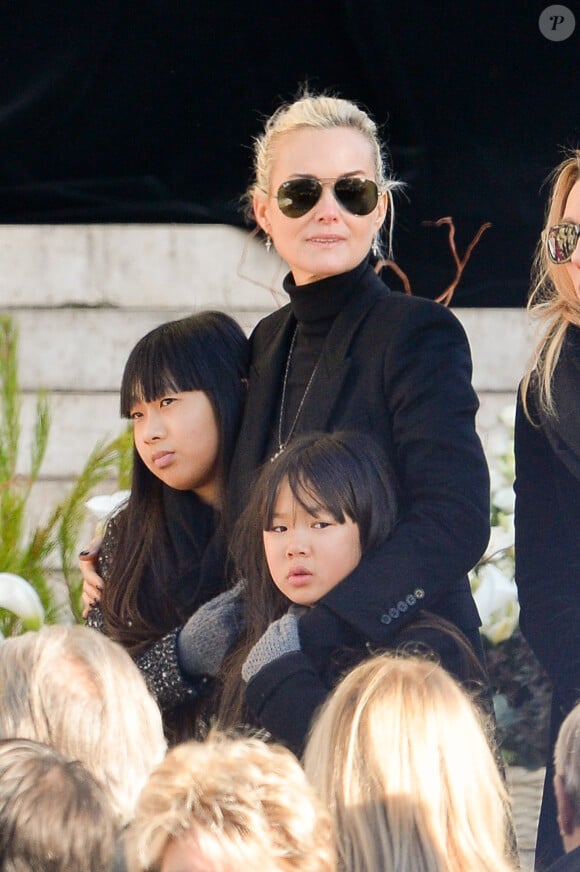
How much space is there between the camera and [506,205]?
4.12m

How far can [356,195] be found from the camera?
2.65 m

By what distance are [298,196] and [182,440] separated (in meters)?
0.45

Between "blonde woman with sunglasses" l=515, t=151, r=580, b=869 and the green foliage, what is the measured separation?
1334 millimetres

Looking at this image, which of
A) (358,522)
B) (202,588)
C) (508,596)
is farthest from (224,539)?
(508,596)

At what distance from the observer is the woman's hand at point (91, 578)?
2.88 m

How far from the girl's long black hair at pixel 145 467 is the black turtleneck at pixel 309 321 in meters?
0.12

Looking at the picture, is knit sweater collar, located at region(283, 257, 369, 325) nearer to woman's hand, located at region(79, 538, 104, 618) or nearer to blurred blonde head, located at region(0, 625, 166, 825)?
woman's hand, located at region(79, 538, 104, 618)

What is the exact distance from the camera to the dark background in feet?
13.0

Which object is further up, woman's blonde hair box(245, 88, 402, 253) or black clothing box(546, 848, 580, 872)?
woman's blonde hair box(245, 88, 402, 253)

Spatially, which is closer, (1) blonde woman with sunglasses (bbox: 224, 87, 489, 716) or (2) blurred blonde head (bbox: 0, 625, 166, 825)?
(2) blurred blonde head (bbox: 0, 625, 166, 825)

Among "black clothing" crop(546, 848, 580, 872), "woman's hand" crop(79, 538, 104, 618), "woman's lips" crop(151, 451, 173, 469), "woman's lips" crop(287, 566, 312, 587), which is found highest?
"woman's lips" crop(151, 451, 173, 469)

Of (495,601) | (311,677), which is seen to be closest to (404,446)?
(311,677)

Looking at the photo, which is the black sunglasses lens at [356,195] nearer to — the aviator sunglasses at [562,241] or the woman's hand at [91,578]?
the aviator sunglasses at [562,241]

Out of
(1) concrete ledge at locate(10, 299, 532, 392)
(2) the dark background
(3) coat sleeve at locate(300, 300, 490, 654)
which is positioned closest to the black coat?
(3) coat sleeve at locate(300, 300, 490, 654)
